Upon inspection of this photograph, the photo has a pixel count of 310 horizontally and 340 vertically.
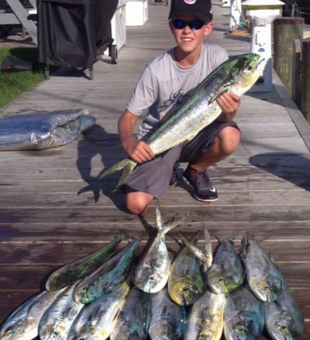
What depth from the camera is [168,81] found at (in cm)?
413

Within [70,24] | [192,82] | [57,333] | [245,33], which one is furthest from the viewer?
[245,33]

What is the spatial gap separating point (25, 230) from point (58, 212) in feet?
1.08

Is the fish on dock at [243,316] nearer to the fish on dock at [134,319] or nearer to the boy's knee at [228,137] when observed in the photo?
the fish on dock at [134,319]

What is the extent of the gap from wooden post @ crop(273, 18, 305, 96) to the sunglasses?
598cm

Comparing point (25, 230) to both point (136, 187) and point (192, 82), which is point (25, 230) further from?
point (192, 82)

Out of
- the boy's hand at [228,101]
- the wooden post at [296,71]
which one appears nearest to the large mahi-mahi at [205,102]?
the boy's hand at [228,101]

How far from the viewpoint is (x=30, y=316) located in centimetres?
290

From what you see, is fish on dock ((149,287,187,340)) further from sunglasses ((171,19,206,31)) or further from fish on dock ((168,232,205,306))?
sunglasses ((171,19,206,31))

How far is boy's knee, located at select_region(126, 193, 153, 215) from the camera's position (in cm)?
414

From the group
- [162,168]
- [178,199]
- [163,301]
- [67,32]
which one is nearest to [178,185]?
[178,199]

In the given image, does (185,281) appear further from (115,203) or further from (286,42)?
(286,42)

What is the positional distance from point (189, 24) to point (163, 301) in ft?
5.87

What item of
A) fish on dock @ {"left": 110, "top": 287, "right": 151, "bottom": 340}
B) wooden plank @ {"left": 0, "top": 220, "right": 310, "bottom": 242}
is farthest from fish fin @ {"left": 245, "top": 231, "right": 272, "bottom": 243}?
fish on dock @ {"left": 110, "top": 287, "right": 151, "bottom": 340}

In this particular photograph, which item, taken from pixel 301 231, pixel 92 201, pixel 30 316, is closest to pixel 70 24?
pixel 92 201
